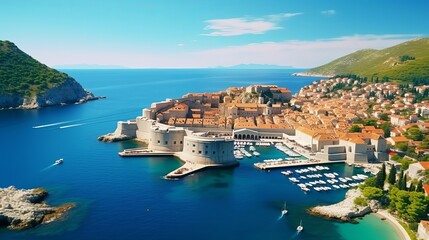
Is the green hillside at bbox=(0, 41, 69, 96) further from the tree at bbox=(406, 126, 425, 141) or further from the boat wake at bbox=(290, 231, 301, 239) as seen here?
the boat wake at bbox=(290, 231, 301, 239)

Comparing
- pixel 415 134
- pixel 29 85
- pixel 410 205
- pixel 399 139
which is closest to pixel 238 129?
pixel 399 139

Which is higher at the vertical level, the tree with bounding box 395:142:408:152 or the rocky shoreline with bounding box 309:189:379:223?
the tree with bounding box 395:142:408:152

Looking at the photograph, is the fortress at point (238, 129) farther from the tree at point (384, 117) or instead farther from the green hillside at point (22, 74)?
the green hillside at point (22, 74)

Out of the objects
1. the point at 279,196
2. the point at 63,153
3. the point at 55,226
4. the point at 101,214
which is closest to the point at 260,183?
the point at 279,196

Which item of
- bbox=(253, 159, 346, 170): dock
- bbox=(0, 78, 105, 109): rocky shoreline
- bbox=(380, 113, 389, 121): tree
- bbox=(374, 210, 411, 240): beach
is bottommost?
bbox=(374, 210, 411, 240): beach

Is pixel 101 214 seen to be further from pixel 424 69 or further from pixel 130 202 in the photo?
pixel 424 69

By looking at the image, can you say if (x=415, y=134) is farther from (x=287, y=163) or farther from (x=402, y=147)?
(x=287, y=163)

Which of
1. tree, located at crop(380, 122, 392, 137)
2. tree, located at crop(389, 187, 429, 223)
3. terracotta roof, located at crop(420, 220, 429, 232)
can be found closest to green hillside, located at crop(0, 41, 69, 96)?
tree, located at crop(380, 122, 392, 137)
